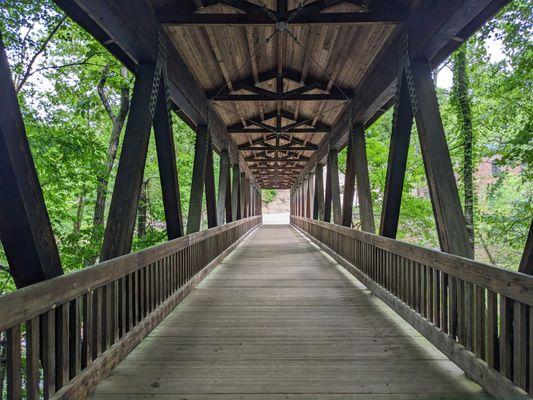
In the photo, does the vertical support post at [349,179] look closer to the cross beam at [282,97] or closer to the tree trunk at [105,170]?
the cross beam at [282,97]

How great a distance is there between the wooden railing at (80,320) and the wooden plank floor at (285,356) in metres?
0.16

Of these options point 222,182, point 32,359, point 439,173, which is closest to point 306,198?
point 222,182

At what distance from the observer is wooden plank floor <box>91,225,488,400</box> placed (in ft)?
6.54

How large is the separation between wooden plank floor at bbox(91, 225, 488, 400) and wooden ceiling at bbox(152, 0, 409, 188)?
291cm

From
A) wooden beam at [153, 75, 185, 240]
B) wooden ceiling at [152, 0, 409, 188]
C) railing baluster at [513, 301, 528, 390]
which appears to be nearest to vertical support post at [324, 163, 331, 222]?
wooden ceiling at [152, 0, 409, 188]

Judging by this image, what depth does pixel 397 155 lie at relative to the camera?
3.76m

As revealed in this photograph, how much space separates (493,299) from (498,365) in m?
0.35

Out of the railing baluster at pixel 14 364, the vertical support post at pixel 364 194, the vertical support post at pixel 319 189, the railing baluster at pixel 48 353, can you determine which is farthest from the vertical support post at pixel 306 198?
the railing baluster at pixel 14 364

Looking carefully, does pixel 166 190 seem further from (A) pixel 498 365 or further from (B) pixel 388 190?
(A) pixel 498 365

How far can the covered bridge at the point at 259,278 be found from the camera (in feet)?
5.66

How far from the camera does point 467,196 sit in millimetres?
8555

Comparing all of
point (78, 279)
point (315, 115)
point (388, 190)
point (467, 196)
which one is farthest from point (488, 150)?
point (78, 279)

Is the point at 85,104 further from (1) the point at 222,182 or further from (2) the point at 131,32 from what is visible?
(2) the point at 131,32

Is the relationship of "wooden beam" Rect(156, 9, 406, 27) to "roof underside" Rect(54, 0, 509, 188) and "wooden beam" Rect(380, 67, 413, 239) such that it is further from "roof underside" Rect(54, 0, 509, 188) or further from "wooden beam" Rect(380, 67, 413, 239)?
"wooden beam" Rect(380, 67, 413, 239)
